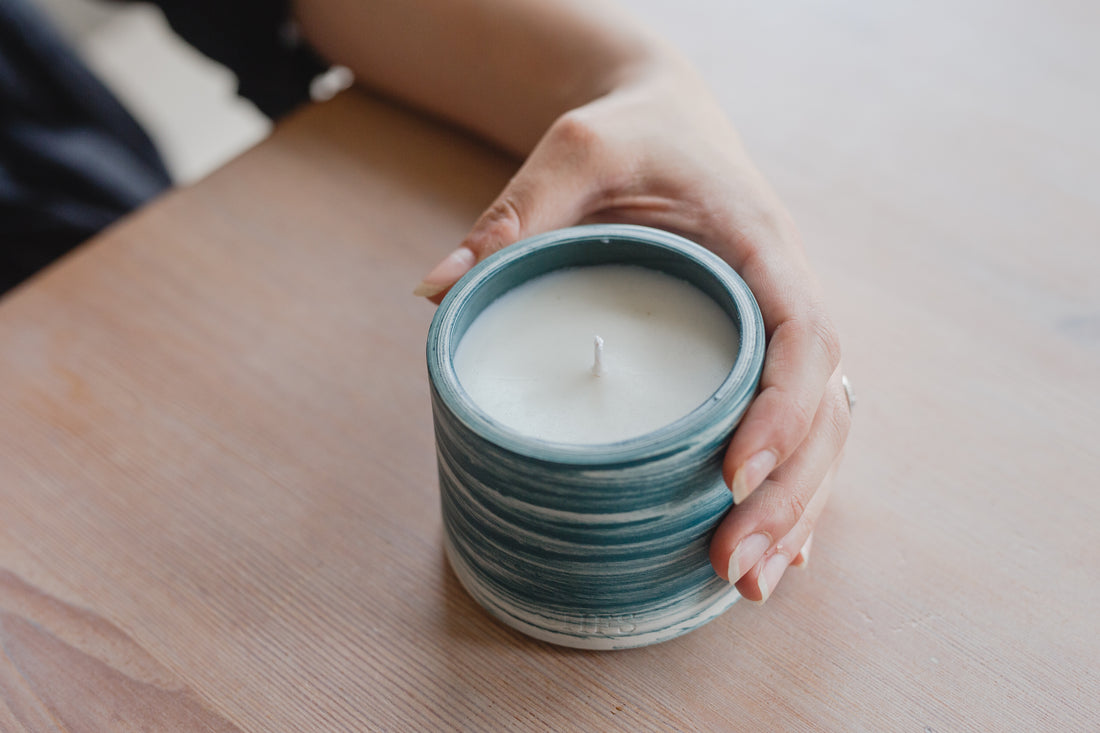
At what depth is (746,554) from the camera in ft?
1.13

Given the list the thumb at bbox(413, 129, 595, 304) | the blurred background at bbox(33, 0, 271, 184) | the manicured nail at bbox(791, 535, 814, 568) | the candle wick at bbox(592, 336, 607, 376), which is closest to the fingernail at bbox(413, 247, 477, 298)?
the thumb at bbox(413, 129, 595, 304)

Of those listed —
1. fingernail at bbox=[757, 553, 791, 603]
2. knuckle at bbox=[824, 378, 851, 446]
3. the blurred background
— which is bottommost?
the blurred background

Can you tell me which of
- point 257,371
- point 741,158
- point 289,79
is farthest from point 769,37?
point 257,371

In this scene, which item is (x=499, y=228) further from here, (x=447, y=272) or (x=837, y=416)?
(x=837, y=416)

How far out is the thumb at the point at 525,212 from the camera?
0.43m

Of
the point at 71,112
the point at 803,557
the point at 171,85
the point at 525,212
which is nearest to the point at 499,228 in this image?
the point at 525,212

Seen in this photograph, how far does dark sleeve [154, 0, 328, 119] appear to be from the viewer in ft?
2.32

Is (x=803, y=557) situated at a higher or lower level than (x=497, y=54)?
lower

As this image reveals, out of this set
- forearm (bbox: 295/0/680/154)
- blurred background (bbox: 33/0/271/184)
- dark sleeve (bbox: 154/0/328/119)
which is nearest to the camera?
forearm (bbox: 295/0/680/154)

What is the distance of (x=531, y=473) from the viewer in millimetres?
302

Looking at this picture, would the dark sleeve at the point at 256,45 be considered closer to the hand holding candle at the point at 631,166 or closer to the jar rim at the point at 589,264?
the hand holding candle at the point at 631,166

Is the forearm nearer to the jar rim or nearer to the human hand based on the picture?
the human hand

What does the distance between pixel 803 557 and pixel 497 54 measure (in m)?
0.40

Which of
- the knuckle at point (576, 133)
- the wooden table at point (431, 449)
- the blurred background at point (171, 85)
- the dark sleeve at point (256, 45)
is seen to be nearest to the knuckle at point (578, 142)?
the knuckle at point (576, 133)
